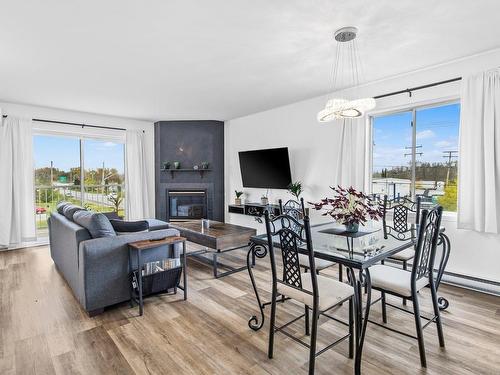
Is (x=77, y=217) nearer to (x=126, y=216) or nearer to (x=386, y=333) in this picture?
(x=386, y=333)

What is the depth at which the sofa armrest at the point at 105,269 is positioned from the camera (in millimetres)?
2660

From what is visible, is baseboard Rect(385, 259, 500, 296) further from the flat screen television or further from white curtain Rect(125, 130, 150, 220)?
white curtain Rect(125, 130, 150, 220)

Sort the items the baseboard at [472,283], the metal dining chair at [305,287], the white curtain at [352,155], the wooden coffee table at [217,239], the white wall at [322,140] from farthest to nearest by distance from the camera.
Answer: the white curtain at [352,155], the wooden coffee table at [217,239], the white wall at [322,140], the baseboard at [472,283], the metal dining chair at [305,287]

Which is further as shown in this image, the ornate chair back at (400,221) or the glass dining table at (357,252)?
the ornate chair back at (400,221)

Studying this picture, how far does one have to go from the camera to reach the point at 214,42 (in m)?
2.96

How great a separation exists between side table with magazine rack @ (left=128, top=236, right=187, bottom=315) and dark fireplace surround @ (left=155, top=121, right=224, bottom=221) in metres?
3.62

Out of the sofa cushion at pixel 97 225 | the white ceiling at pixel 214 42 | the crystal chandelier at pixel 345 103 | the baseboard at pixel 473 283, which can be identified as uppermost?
the white ceiling at pixel 214 42

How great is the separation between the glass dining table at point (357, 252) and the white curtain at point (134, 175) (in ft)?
15.4

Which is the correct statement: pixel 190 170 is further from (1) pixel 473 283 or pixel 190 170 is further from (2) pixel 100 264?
(1) pixel 473 283

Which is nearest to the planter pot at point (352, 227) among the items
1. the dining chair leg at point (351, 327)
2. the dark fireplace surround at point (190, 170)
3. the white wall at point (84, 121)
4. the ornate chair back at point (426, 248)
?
the ornate chair back at point (426, 248)

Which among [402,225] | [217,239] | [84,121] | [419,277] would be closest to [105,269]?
[217,239]

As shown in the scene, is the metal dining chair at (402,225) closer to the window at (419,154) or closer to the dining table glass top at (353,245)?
the dining table glass top at (353,245)

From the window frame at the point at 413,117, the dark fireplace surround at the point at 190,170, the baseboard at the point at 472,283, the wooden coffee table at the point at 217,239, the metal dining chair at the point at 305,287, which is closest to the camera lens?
the metal dining chair at the point at 305,287

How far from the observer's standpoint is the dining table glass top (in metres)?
1.91
